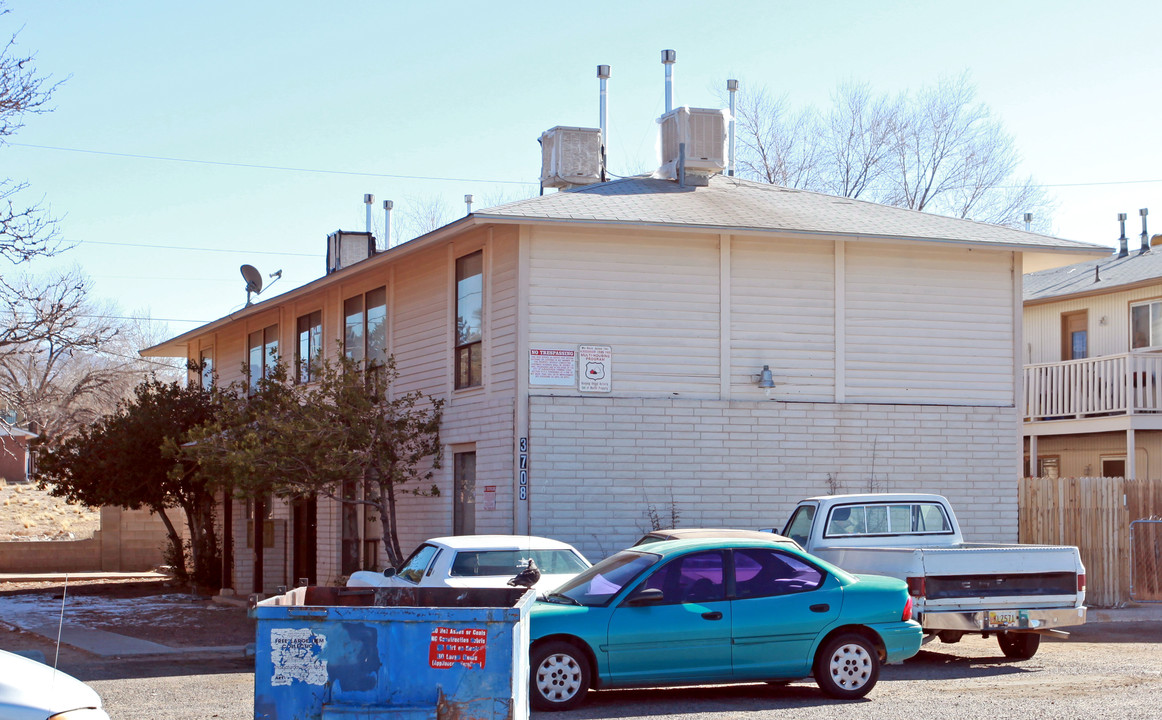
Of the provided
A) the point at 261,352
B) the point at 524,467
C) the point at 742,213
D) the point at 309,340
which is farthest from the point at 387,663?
the point at 261,352

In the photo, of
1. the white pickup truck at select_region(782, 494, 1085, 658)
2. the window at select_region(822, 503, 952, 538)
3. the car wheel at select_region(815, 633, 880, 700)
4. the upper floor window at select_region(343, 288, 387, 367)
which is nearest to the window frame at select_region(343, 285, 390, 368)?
the upper floor window at select_region(343, 288, 387, 367)

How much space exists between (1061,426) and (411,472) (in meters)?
15.4

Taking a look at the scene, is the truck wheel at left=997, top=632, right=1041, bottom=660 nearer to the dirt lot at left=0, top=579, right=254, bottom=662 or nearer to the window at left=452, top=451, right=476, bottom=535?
the window at left=452, top=451, right=476, bottom=535

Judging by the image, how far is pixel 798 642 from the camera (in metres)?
11.6

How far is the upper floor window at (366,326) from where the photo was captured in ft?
75.5

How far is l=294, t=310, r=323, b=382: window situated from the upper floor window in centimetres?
124

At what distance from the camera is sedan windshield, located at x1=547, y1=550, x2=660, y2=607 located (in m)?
11.4

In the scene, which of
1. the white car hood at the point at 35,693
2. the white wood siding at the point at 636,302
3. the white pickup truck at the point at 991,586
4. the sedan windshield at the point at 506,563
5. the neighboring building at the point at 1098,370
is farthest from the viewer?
the neighboring building at the point at 1098,370

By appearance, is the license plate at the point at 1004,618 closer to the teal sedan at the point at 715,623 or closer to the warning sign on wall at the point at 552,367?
the teal sedan at the point at 715,623

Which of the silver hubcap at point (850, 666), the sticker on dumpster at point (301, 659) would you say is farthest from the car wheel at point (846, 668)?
the sticker on dumpster at point (301, 659)

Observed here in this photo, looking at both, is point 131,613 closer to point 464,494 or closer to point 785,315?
point 464,494

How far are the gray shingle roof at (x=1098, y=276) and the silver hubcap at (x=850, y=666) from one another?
61.6 feet

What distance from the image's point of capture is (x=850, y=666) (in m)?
11.7

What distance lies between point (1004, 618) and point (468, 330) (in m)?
9.30
